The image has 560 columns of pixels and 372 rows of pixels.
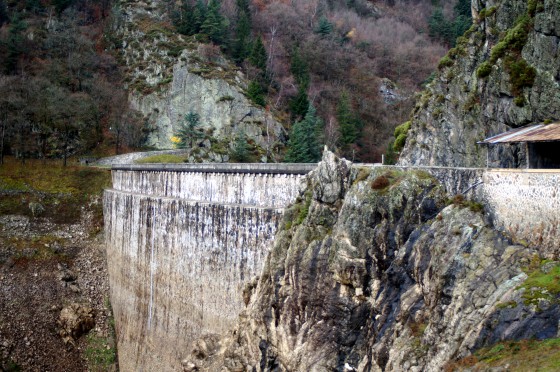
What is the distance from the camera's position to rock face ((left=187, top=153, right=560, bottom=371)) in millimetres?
14900

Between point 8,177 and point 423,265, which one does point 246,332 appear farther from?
point 8,177

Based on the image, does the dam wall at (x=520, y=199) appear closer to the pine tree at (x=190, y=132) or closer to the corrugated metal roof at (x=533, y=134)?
the corrugated metal roof at (x=533, y=134)

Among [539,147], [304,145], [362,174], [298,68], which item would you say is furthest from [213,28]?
[539,147]

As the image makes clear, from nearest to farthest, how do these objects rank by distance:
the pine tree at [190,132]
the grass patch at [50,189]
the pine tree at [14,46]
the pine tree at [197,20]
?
the grass patch at [50,189], the pine tree at [190,132], the pine tree at [14,46], the pine tree at [197,20]

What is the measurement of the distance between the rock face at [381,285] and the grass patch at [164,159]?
28746 mm

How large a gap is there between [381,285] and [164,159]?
122 feet

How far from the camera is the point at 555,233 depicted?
15.7 meters

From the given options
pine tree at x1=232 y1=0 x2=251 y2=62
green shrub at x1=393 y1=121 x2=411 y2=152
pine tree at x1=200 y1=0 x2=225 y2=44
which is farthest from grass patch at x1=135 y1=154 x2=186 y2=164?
green shrub at x1=393 y1=121 x2=411 y2=152

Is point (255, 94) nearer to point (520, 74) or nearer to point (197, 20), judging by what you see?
point (197, 20)

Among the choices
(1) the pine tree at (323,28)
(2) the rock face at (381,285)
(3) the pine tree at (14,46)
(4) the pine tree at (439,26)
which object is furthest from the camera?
(4) the pine tree at (439,26)

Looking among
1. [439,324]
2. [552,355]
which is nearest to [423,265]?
[439,324]

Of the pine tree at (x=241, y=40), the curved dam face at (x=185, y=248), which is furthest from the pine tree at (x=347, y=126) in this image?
the curved dam face at (x=185, y=248)

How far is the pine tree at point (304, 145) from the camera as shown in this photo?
Result: 5150 cm

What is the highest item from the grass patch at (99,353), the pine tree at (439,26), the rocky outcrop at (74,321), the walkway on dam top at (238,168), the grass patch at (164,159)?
the pine tree at (439,26)
